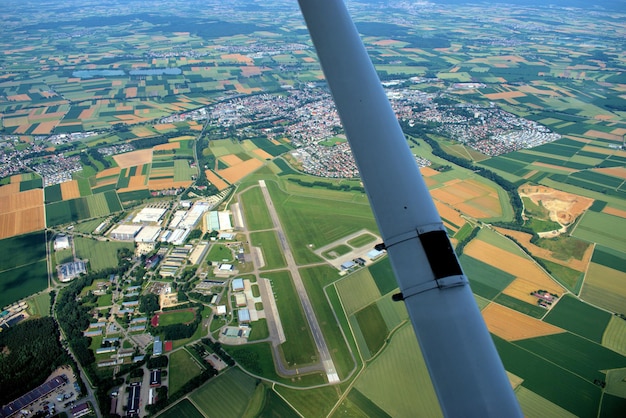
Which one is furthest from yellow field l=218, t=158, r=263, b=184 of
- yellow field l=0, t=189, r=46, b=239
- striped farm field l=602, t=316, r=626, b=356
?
striped farm field l=602, t=316, r=626, b=356

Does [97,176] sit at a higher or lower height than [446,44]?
lower

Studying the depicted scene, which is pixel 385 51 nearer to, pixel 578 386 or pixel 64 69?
pixel 64 69

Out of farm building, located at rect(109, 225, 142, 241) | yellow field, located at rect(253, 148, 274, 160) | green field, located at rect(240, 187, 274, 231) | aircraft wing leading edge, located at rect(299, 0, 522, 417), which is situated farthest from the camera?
yellow field, located at rect(253, 148, 274, 160)

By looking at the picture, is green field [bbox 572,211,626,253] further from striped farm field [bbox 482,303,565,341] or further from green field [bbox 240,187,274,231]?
green field [bbox 240,187,274,231]

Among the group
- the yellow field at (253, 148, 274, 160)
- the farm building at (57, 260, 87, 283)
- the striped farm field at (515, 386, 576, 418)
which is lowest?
the farm building at (57, 260, 87, 283)

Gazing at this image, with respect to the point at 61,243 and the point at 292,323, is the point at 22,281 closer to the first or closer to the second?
the point at 61,243

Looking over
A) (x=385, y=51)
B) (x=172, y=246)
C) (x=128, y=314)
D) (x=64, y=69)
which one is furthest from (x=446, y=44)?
(x=128, y=314)
